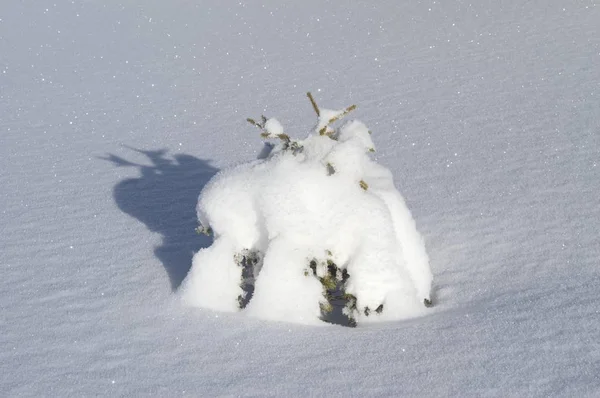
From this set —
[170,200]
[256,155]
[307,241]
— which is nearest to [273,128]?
[307,241]

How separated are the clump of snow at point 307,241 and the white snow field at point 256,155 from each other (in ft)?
0.37

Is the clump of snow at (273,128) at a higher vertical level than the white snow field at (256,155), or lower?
higher

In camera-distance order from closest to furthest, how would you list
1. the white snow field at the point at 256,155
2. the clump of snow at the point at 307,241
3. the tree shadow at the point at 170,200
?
the white snow field at the point at 256,155 < the clump of snow at the point at 307,241 < the tree shadow at the point at 170,200

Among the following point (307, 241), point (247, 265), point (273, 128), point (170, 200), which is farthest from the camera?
point (170, 200)

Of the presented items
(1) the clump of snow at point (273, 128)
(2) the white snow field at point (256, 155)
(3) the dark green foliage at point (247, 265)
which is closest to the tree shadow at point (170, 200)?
(2) the white snow field at point (256, 155)

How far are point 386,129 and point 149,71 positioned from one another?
352cm

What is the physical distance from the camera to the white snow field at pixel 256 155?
2.99 metres

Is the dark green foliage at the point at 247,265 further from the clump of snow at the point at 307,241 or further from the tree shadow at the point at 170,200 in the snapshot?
the tree shadow at the point at 170,200

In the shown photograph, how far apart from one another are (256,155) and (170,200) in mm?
972

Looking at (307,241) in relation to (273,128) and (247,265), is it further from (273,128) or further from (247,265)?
(273,128)

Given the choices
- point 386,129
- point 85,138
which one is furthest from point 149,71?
point 386,129

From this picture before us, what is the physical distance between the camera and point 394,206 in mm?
3670

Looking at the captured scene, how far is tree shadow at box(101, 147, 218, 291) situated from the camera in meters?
4.15

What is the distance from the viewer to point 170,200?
16.4 ft
